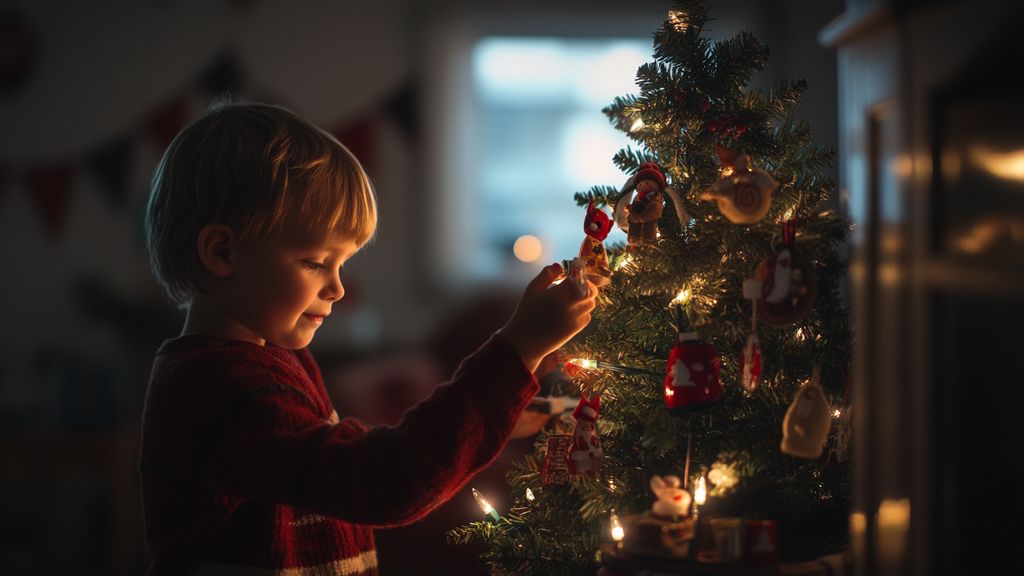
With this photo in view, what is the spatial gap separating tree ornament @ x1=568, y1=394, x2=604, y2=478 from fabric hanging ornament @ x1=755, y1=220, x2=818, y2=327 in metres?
0.21

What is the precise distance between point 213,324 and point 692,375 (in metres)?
0.53

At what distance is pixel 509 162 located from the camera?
4.11 meters

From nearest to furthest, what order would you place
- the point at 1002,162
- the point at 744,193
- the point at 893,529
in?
the point at 1002,162 → the point at 893,529 → the point at 744,193

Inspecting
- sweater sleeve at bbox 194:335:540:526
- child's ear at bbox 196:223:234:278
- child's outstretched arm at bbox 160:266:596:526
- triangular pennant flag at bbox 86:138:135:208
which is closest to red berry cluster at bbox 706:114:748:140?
child's outstretched arm at bbox 160:266:596:526

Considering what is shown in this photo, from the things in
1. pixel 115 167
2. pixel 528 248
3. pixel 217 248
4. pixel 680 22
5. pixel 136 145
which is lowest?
pixel 217 248

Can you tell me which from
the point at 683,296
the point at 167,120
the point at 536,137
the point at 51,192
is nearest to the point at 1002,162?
the point at 683,296

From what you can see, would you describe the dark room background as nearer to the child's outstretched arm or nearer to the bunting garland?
the bunting garland

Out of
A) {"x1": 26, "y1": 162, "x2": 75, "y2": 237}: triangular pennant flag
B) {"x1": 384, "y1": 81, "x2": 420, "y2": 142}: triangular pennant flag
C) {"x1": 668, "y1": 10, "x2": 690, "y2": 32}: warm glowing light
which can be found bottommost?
{"x1": 668, "y1": 10, "x2": 690, "y2": 32}: warm glowing light

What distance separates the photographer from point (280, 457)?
2.88 feet

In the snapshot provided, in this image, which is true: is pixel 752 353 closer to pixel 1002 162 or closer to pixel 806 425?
pixel 806 425

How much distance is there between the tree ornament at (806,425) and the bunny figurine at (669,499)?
11 centimetres

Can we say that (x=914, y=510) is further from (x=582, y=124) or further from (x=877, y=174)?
(x=582, y=124)

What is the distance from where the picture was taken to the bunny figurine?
2.85ft

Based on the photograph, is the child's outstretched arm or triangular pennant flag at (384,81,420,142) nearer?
the child's outstretched arm
